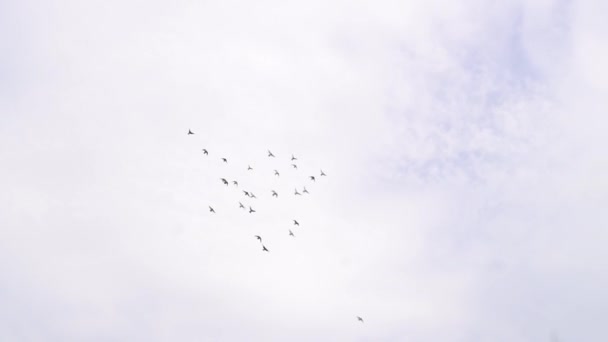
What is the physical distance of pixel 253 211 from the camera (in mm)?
117312

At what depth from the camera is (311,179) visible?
12612 cm

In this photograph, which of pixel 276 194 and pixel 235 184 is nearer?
pixel 235 184

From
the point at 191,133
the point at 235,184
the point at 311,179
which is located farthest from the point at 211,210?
the point at 311,179

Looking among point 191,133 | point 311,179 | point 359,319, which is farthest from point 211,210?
point 359,319

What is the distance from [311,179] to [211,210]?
79.7 ft

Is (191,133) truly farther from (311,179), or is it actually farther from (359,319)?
(359,319)

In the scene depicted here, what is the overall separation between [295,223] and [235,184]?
2154cm

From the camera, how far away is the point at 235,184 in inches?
4355

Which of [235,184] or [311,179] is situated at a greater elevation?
[311,179]

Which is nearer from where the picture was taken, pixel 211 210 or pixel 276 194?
pixel 211 210

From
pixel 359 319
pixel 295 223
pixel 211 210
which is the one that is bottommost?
pixel 359 319

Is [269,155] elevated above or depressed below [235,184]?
above

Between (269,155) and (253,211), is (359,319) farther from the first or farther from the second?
(269,155)

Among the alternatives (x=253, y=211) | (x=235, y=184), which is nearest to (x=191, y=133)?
(x=235, y=184)
